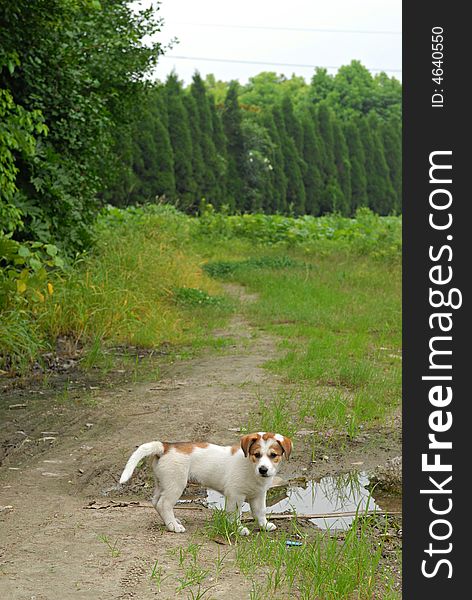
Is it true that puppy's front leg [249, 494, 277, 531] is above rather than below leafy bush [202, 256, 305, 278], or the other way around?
below

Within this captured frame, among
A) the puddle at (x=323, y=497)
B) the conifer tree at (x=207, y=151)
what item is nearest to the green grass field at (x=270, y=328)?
the puddle at (x=323, y=497)

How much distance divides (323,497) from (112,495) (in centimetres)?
119

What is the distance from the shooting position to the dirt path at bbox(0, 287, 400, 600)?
356cm

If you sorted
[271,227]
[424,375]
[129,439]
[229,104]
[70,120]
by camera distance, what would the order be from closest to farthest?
[424,375]
[129,439]
[70,120]
[271,227]
[229,104]

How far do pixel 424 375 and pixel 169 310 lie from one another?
7.90 m

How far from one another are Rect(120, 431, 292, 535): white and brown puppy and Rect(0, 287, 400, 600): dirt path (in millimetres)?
190

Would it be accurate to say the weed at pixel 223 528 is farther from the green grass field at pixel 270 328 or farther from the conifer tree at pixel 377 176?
Result: the conifer tree at pixel 377 176

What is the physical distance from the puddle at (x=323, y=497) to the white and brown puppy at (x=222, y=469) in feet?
1.86

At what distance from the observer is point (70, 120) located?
1018 centimetres

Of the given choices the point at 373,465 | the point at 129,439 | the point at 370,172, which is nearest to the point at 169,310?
the point at 129,439

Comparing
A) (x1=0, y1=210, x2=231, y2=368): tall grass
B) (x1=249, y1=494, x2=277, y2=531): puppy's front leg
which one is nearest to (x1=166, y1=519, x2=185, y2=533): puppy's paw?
(x1=249, y1=494, x2=277, y2=531): puppy's front leg

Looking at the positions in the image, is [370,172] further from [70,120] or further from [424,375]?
[424,375]

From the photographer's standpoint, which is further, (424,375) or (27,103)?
(27,103)

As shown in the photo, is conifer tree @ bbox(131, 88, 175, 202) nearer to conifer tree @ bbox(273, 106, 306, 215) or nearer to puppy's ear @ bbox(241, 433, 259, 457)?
conifer tree @ bbox(273, 106, 306, 215)
